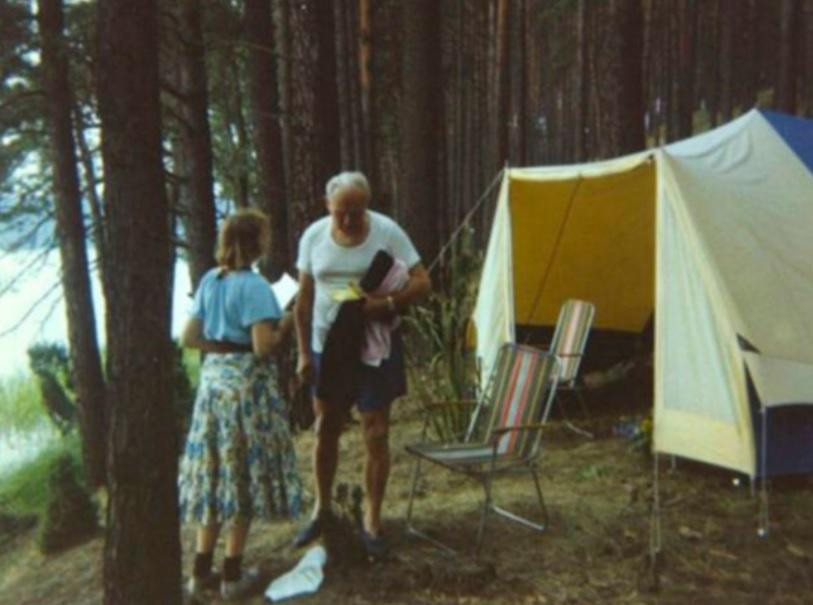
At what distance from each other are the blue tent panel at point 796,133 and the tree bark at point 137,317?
405 centimetres

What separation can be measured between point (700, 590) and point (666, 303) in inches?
68.2

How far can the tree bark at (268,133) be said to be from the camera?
8.52 m

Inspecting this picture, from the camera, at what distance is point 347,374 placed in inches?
167

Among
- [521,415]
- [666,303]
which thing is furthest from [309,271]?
[666,303]

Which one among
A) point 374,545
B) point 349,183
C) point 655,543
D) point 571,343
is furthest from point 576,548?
point 571,343

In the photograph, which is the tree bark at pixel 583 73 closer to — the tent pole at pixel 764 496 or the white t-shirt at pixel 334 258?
the tent pole at pixel 764 496

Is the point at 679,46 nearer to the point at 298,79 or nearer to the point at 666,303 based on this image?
the point at 298,79

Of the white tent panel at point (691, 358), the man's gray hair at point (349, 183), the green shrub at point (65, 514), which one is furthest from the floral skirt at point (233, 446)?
the green shrub at point (65, 514)

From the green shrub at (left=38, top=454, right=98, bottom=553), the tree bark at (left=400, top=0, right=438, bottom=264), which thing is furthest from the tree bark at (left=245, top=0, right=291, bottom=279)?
the green shrub at (left=38, top=454, right=98, bottom=553)

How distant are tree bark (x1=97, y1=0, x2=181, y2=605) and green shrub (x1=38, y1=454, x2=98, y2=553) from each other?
3976mm

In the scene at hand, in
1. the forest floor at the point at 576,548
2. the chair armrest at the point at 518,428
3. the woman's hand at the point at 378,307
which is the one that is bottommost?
the forest floor at the point at 576,548

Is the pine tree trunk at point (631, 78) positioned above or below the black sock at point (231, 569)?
above

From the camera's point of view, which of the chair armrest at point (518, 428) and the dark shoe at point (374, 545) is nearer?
the dark shoe at point (374, 545)

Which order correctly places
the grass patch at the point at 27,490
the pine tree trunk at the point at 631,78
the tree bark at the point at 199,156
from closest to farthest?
the tree bark at the point at 199,156 → the pine tree trunk at the point at 631,78 → the grass patch at the point at 27,490
